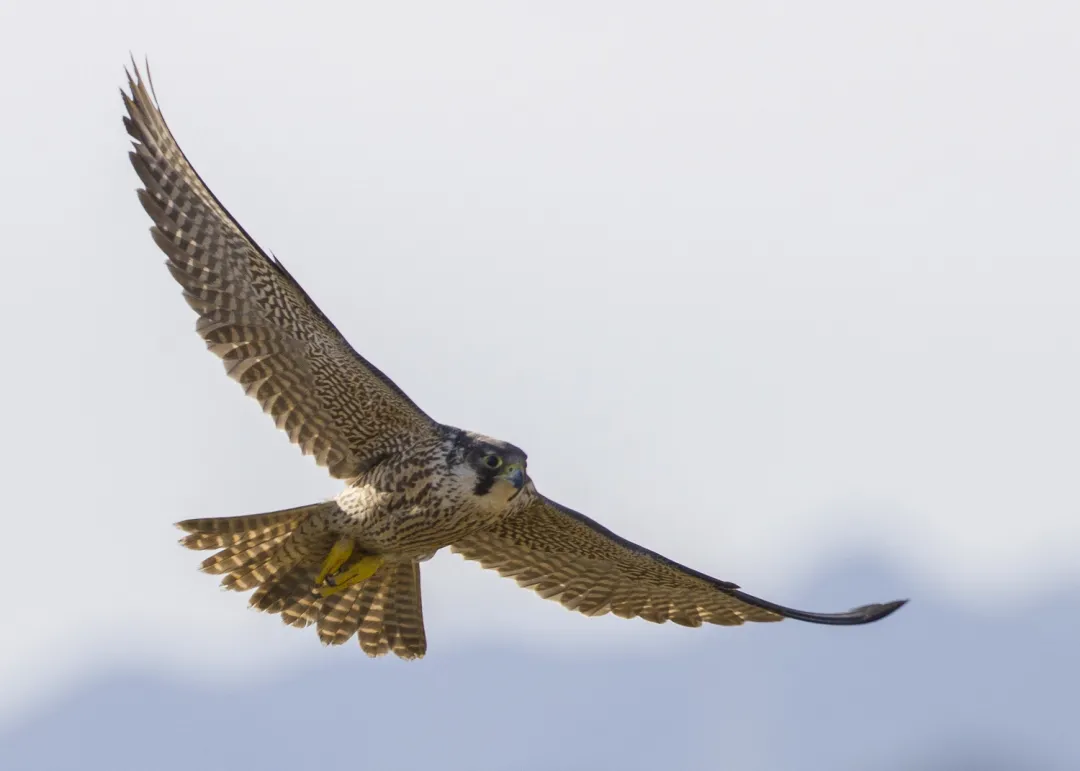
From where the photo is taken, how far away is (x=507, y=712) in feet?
642

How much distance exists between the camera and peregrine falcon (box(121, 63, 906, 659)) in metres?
13.8

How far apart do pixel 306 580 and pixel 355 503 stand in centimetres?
79

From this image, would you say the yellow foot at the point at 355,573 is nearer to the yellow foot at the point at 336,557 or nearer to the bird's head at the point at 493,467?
the yellow foot at the point at 336,557

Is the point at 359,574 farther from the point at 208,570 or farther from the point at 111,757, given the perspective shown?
the point at 111,757

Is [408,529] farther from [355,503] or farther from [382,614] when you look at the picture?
[382,614]

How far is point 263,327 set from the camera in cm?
1403

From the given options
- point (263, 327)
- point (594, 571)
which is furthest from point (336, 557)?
point (594, 571)

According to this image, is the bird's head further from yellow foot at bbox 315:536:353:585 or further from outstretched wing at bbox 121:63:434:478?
yellow foot at bbox 315:536:353:585

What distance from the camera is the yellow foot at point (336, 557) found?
47.1ft

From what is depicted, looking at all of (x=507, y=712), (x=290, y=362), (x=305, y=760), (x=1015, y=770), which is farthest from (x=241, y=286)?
(x=507, y=712)

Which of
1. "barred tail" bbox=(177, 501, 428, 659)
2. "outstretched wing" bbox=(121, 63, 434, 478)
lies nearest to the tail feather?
"barred tail" bbox=(177, 501, 428, 659)

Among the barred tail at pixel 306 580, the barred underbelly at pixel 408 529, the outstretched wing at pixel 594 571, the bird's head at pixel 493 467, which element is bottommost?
the barred tail at pixel 306 580

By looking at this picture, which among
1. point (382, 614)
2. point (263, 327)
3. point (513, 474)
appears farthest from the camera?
point (382, 614)

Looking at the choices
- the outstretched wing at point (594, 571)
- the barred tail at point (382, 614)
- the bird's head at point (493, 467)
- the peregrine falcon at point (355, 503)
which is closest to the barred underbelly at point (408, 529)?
the peregrine falcon at point (355, 503)
